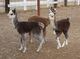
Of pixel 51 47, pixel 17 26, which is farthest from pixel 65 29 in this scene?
pixel 17 26

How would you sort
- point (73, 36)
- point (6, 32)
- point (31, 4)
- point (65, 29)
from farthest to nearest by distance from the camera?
point (31, 4)
point (6, 32)
point (73, 36)
point (65, 29)

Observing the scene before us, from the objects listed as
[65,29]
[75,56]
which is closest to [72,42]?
[65,29]

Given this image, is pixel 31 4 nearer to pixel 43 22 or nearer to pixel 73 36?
pixel 73 36

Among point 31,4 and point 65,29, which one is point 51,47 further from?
point 31,4

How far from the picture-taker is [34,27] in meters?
9.29

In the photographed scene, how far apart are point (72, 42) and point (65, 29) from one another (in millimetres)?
970

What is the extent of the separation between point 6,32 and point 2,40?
1.65m

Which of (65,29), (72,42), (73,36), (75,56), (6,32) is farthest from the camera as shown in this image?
(6,32)

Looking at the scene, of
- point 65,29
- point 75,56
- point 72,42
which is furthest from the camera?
point 72,42

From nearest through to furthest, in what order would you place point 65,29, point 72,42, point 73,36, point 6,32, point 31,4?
point 65,29 < point 72,42 < point 73,36 < point 6,32 < point 31,4

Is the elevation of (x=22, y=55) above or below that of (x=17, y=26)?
below

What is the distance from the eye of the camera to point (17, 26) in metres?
9.29

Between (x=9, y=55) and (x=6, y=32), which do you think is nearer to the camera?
(x=9, y=55)

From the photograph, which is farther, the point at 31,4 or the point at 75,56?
the point at 31,4
